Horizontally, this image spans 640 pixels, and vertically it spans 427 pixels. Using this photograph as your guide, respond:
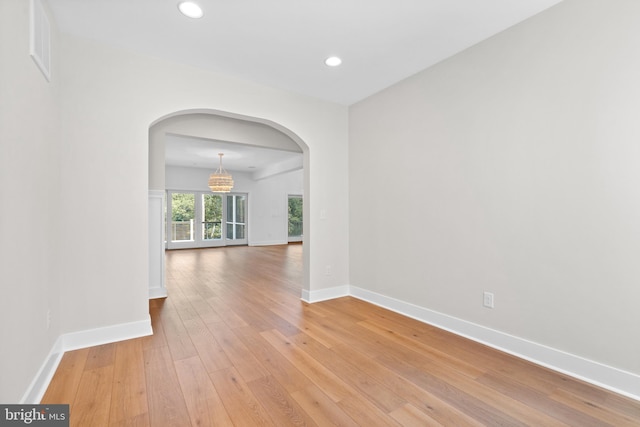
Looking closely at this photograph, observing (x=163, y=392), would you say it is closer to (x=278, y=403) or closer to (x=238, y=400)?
(x=238, y=400)

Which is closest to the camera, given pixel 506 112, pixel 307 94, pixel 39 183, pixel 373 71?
pixel 39 183

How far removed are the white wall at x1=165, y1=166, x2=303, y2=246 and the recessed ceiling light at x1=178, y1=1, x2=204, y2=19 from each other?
7.89m

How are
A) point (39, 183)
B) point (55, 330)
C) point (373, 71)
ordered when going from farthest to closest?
point (373, 71) → point (55, 330) → point (39, 183)

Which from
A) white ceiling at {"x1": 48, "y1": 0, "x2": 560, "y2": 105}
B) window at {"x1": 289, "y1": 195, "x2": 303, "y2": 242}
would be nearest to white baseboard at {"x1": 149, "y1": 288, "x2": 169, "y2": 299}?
white ceiling at {"x1": 48, "y1": 0, "x2": 560, "y2": 105}

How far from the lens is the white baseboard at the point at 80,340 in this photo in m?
1.76

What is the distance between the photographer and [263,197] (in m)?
10.6

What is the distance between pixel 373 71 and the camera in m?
3.03

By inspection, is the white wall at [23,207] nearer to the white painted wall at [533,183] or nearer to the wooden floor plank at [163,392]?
the wooden floor plank at [163,392]

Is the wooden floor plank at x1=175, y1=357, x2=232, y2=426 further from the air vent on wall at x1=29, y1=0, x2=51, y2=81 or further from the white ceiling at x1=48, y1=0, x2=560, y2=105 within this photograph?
the white ceiling at x1=48, y1=0, x2=560, y2=105

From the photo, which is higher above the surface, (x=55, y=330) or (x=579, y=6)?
(x=579, y=6)

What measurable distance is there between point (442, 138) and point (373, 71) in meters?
1.00

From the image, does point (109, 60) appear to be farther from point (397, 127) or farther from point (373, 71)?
point (397, 127)

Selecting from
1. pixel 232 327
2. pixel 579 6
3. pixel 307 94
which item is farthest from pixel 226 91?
pixel 579 6

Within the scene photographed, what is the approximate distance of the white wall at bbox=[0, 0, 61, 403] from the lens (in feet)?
4.37
